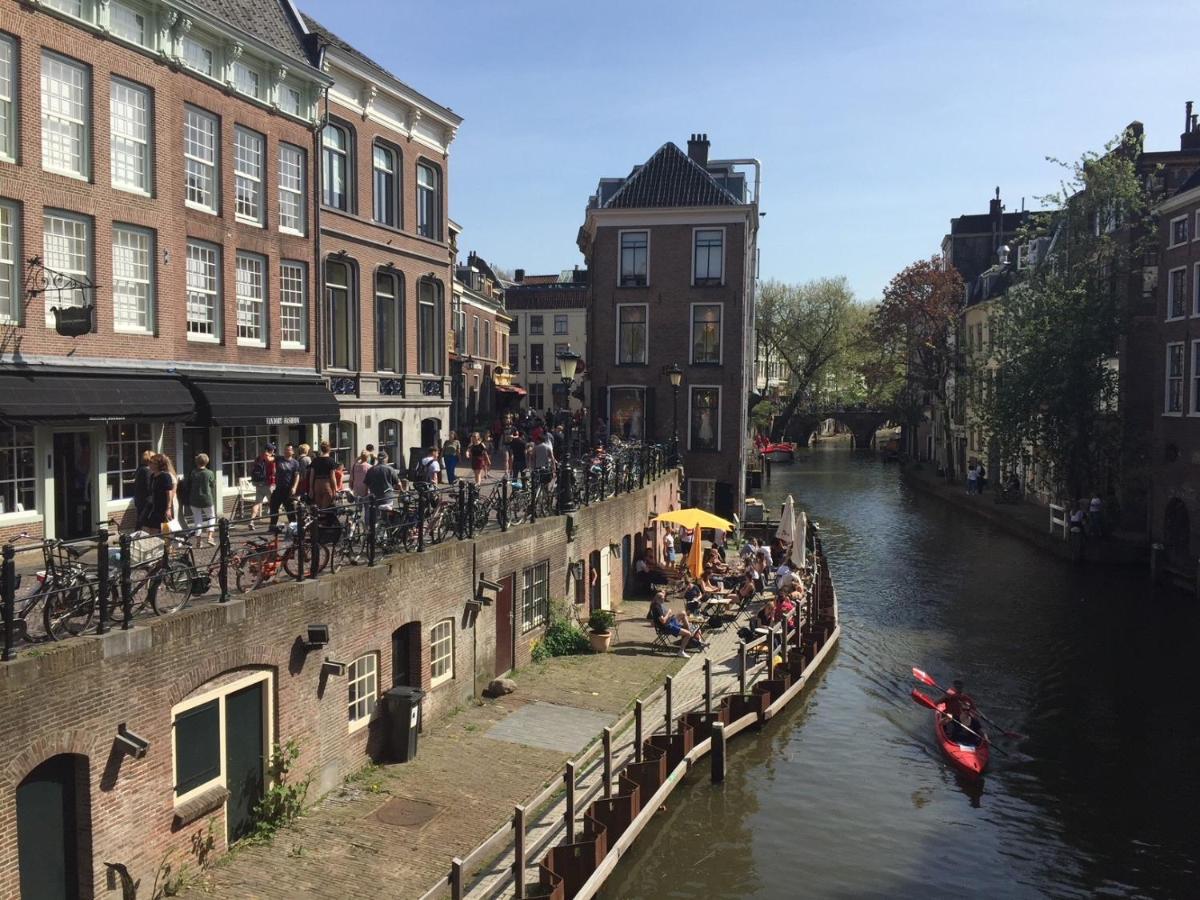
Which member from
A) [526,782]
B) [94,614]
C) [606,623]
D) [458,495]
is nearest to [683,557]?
[606,623]

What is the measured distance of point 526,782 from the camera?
1464 centimetres

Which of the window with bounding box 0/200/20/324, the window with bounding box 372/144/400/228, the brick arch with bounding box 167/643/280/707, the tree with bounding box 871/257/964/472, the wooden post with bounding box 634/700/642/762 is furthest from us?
the tree with bounding box 871/257/964/472

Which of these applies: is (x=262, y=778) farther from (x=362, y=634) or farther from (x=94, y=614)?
(x=94, y=614)

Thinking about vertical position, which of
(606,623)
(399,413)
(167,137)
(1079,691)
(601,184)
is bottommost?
(1079,691)

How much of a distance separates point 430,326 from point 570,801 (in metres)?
18.8

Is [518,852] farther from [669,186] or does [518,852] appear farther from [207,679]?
[669,186]

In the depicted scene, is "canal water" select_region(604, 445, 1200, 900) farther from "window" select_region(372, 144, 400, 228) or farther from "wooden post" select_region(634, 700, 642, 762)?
"window" select_region(372, 144, 400, 228)

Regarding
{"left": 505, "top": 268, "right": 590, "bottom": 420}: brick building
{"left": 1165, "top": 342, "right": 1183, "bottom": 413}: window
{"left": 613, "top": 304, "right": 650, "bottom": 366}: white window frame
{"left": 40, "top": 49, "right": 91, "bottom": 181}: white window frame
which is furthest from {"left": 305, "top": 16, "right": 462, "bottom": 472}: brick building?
{"left": 505, "top": 268, "right": 590, "bottom": 420}: brick building

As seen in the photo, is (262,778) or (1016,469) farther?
(1016,469)

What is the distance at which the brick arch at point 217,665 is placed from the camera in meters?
11.0

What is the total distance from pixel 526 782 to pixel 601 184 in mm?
34386

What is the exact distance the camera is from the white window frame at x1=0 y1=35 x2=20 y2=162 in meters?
15.3

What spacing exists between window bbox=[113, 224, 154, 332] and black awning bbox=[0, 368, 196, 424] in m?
1.05

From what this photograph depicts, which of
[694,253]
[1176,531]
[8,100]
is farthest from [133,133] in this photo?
[1176,531]
